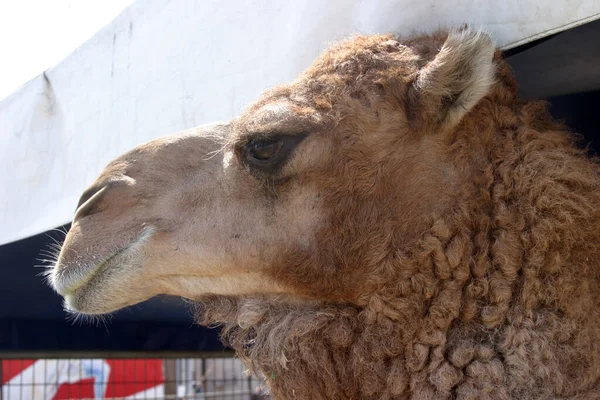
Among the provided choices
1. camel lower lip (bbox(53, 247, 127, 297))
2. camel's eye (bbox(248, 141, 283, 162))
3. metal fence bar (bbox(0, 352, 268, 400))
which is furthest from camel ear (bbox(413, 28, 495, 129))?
metal fence bar (bbox(0, 352, 268, 400))

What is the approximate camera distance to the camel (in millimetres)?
2514

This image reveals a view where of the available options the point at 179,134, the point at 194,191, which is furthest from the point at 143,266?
the point at 179,134

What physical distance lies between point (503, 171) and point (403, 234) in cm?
40

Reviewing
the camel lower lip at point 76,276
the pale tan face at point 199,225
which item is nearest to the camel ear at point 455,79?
the pale tan face at point 199,225

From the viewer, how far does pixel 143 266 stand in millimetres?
2703

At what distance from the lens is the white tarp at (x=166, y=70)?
2926mm

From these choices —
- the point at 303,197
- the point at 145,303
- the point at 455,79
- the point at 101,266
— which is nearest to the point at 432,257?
the point at 303,197

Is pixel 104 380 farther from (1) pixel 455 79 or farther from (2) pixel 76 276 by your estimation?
(1) pixel 455 79

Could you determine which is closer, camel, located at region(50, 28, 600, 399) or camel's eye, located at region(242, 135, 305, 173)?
camel, located at region(50, 28, 600, 399)

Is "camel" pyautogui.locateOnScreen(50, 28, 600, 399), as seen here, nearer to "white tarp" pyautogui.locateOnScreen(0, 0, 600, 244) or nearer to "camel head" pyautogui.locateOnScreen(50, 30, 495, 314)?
"camel head" pyautogui.locateOnScreen(50, 30, 495, 314)

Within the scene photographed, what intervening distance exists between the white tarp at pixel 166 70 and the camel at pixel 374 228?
0.82 ft

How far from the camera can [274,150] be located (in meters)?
2.65

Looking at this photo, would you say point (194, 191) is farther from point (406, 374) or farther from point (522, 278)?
point (522, 278)

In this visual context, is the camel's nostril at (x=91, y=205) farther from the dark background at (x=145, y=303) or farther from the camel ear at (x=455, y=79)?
the dark background at (x=145, y=303)
